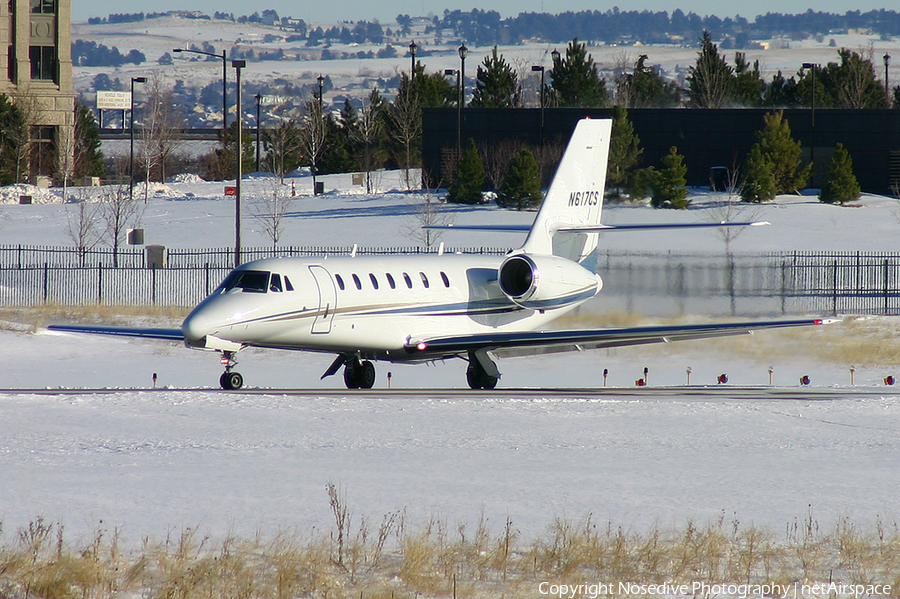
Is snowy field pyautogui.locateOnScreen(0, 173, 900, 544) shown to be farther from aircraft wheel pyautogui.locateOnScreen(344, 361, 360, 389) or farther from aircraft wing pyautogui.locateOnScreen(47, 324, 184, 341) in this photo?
aircraft wheel pyautogui.locateOnScreen(344, 361, 360, 389)

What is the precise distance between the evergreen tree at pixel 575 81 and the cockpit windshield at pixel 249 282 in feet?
240

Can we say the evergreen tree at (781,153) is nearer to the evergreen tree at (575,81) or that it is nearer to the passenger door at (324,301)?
the evergreen tree at (575,81)

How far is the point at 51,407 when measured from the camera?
1670 cm

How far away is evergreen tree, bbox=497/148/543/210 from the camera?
61.6 meters

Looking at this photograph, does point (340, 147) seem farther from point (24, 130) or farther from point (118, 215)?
point (118, 215)

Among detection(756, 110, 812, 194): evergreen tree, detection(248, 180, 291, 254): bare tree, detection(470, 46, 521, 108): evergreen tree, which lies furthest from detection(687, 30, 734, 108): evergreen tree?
detection(248, 180, 291, 254): bare tree

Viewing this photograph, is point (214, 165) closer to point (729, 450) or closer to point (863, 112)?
point (863, 112)

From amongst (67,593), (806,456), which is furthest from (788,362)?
(67,593)

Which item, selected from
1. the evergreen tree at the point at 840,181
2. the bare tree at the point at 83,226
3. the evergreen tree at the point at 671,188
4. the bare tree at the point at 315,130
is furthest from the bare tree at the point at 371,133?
the evergreen tree at the point at 840,181

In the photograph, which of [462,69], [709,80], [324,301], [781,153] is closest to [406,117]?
[462,69]

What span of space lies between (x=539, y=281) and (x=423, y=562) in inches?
601

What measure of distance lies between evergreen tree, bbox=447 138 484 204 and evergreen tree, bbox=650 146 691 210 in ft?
34.0

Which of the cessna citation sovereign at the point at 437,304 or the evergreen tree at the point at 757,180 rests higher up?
the evergreen tree at the point at 757,180

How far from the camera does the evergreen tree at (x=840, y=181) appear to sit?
206ft
